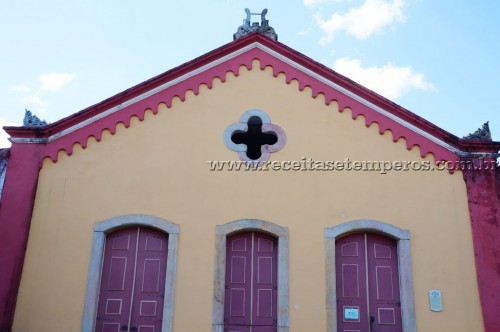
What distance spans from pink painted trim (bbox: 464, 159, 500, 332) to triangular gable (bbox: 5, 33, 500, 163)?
499 mm

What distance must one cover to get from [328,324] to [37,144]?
19.9 ft

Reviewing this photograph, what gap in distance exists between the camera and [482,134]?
33.7ft

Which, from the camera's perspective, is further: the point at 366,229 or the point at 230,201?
the point at 230,201

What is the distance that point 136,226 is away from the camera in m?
9.88

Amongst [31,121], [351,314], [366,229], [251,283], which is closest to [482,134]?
[366,229]

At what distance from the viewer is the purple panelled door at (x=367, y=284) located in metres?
9.36

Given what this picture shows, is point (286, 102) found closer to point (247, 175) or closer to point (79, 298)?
point (247, 175)

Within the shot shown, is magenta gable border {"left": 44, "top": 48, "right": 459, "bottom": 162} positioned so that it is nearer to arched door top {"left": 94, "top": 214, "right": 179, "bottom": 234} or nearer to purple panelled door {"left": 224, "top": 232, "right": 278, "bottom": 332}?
arched door top {"left": 94, "top": 214, "right": 179, "bottom": 234}

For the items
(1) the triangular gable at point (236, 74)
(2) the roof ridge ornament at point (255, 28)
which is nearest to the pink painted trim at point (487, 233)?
(1) the triangular gable at point (236, 74)

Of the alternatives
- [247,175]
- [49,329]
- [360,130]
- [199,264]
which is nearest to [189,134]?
[247,175]

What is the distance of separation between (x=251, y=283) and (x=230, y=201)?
4.83 feet

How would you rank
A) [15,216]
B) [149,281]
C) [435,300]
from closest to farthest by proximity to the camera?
1. [435,300]
2. [149,281]
3. [15,216]

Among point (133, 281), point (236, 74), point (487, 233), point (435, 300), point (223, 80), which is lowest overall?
point (435, 300)

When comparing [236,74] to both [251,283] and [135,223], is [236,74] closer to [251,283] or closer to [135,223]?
[135,223]
